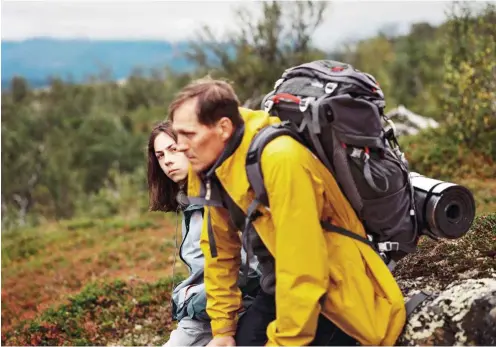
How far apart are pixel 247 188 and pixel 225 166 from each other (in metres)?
0.17

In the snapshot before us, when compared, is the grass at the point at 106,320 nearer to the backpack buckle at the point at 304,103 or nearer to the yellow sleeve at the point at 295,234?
the yellow sleeve at the point at 295,234

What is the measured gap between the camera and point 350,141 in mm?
3037

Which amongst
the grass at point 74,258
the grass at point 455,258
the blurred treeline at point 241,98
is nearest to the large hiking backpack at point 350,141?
the grass at point 455,258

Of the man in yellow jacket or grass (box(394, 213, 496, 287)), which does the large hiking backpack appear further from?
grass (box(394, 213, 496, 287))

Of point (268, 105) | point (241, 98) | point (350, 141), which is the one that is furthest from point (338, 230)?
point (241, 98)

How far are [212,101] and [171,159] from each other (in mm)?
1415

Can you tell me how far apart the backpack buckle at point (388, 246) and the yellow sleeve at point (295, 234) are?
456 mm

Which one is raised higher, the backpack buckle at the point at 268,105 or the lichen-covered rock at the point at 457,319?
the backpack buckle at the point at 268,105

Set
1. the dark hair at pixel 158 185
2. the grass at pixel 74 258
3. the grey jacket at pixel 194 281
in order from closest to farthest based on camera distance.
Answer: the grey jacket at pixel 194 281 < the dark hair at pixel 158 185 < the grass at pixel 74 258

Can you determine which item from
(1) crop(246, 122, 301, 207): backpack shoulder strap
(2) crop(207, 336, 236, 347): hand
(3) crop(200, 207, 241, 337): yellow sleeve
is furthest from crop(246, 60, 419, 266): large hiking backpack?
(2) crop(207, 336, 236, 347): hand

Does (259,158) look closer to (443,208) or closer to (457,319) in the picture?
(443,208)

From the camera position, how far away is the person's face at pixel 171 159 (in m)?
4.42

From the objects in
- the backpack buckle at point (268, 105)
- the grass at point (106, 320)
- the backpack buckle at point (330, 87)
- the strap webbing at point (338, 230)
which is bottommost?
the grass at point (106, 320)

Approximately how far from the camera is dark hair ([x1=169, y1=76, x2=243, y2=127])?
3088 millimetres
